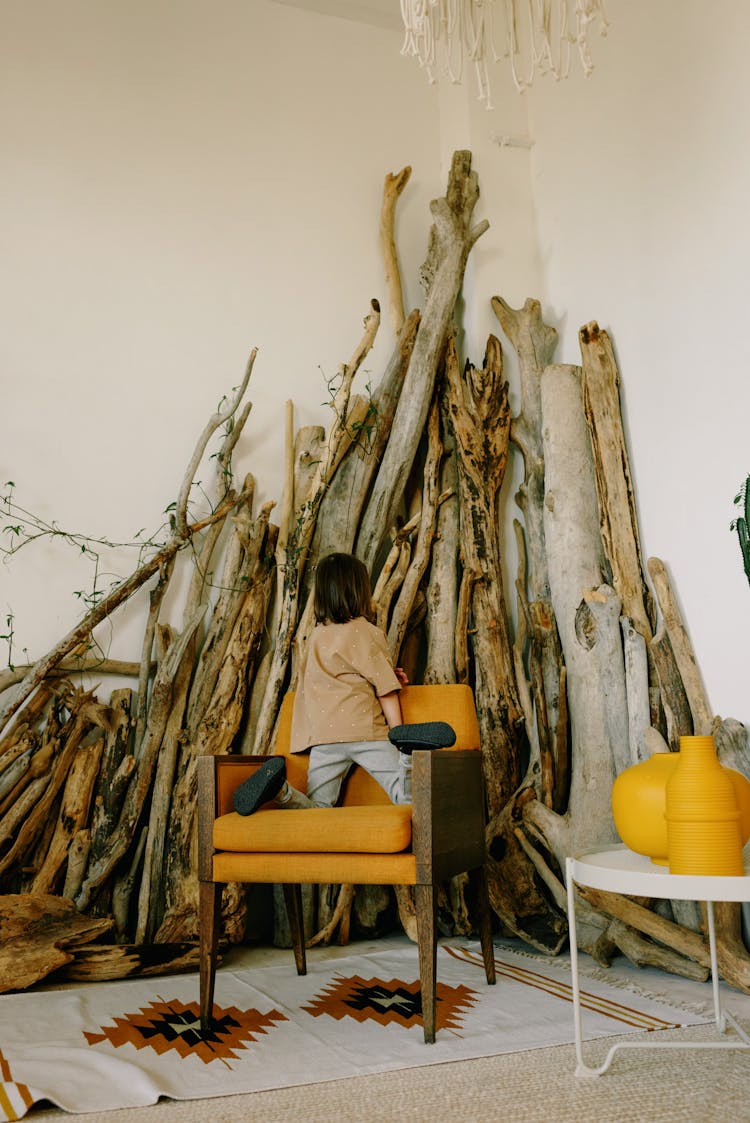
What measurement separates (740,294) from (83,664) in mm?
2532

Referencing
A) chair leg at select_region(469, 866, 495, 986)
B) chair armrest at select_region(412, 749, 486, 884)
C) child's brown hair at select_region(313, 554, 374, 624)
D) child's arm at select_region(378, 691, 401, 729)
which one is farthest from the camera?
child's brown hair at select_region(313, 554, 374, 624)

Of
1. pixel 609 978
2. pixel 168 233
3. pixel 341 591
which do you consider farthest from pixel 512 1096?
pixel 168 233

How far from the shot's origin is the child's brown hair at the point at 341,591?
9.93 feet

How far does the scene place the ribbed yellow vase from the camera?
186cm

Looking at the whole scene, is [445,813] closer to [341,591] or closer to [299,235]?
[341,591]

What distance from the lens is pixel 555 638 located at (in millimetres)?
3535

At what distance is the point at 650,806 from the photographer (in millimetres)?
2066

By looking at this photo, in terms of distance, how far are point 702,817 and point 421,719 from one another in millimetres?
1178

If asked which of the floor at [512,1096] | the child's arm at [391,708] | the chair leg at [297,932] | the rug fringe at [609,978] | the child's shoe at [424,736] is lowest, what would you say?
the floor at [512,1096]

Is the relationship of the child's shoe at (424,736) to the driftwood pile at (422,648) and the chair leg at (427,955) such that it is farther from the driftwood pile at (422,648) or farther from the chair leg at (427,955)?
the driftwood pile at (422,648)

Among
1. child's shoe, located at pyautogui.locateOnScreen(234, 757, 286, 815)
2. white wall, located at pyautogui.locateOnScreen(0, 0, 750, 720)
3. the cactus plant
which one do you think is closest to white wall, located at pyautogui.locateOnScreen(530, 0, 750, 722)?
white wall, located at pyautogui.locateOnScreen(0, 0, 750, 720)

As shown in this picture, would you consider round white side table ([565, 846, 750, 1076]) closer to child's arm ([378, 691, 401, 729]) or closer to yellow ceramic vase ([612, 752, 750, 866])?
yellow ceramic vase ([612, 752, 750, 866])

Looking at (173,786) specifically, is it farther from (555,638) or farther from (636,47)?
(636,47)

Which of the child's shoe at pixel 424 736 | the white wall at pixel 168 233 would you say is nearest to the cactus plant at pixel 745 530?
the child's shoe at pixel 424 736
